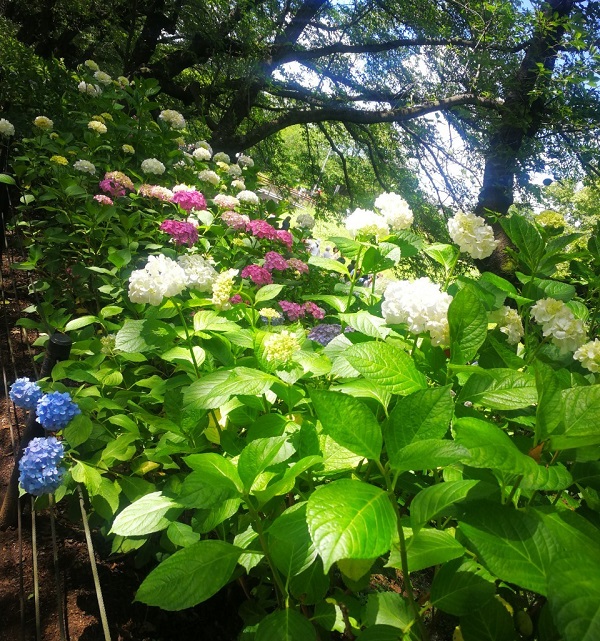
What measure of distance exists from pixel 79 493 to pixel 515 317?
132cm

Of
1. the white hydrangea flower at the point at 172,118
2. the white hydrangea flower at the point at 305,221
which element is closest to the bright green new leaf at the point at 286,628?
the white hydrangea flower at the point at 305,221

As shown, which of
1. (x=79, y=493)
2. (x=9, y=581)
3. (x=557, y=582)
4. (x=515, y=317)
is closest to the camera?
(x=557, y=582)

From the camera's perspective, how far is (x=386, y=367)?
77 centimetres

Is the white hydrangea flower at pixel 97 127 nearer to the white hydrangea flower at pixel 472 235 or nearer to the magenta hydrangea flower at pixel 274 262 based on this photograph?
the magenta hydrangea flower at pixel 274 262

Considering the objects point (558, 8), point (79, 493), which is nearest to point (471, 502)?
point (79, 493)

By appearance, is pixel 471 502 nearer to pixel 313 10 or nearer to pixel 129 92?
pixel 129 92

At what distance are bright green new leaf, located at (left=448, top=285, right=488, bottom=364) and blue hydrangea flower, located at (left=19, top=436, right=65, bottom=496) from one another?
3.44 ft

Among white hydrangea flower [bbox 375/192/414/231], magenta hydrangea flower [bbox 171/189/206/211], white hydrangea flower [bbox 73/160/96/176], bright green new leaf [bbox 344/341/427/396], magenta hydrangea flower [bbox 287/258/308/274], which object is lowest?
bright green new leaf [bbox 344/341/427/396]

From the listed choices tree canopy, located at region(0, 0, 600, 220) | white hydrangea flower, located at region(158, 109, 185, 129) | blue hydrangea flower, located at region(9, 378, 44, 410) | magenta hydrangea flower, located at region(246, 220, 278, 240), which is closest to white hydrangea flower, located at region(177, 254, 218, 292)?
blue hydrangea flower, located at region(9, 378, 44, 410)

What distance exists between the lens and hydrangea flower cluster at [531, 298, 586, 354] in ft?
3.16

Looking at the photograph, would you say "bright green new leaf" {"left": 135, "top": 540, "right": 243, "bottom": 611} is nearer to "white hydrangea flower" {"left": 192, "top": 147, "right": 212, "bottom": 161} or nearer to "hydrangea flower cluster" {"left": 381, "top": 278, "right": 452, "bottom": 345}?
"hydrangea flower cluster" {"left": 381, "top": 278, "right": 452, "bottom": 345}

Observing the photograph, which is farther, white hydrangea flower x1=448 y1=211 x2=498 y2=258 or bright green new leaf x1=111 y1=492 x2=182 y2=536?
white hydrangea flower x1=448 y1=211 x2=498 y2=258

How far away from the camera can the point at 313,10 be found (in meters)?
5.61

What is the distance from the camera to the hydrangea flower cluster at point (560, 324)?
3.16 feet
